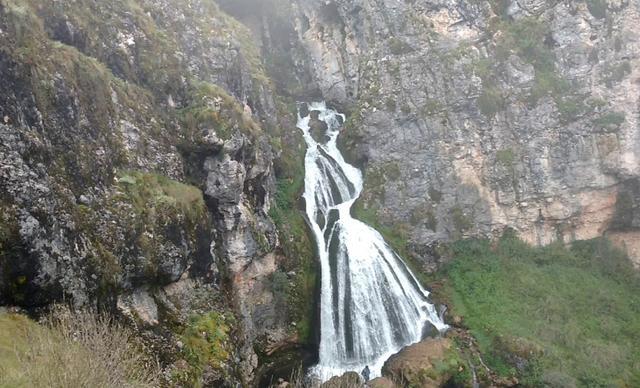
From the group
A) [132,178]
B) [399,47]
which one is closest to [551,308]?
[399,47]

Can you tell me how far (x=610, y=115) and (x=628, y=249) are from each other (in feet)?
24.4

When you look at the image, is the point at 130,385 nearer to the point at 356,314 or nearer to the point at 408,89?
the point at 356,314

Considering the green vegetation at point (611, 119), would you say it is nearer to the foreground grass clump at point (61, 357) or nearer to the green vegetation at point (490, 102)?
the green vegetation at point (490, 102)

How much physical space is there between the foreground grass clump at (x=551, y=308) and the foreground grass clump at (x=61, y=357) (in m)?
17.4

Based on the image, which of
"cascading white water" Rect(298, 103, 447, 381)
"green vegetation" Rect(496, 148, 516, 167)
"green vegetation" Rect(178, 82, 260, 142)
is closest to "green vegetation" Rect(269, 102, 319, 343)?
"cascading white water" Rect(298, 103, 447, 381)

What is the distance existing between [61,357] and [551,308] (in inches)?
883

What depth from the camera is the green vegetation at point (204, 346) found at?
48.8 feet

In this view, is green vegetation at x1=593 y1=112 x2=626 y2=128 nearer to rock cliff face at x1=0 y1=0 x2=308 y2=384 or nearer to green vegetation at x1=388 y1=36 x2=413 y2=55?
green vegetation at x1=388 y1=36 x2=413 y2=55

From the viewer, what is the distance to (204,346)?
16.1 meters

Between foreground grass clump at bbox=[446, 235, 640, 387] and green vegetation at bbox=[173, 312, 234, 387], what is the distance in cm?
1182

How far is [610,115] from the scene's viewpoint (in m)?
28.3

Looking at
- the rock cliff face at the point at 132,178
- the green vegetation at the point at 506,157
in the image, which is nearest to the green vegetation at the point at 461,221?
the green vegetation at the point at 506,157

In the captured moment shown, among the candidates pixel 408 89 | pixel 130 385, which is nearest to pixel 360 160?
pixel 408 89

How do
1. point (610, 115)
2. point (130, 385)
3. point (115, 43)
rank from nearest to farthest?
point (130, 385) → point (115, 43) → point (610, 115)
